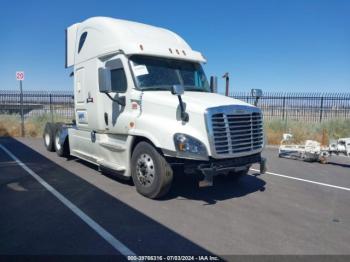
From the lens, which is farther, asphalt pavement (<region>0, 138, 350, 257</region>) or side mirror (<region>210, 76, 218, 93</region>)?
side mirror (<region>210, 76, 218, 93</region>)

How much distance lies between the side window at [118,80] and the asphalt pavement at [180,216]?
1986mm

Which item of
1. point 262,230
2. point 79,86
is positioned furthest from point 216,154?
point 79,86

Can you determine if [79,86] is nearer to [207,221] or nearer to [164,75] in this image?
[164,75]

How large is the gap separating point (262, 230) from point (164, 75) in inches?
138

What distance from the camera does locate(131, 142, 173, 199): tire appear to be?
5363 millimetres

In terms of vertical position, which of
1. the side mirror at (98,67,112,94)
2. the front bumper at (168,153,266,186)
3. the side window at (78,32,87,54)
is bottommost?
the front bumper at (168,153,266,186)

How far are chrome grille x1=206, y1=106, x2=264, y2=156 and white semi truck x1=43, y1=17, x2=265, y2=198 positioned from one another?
0.05 ft

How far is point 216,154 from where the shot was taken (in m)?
5.13

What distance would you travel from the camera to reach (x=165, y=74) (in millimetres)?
6402

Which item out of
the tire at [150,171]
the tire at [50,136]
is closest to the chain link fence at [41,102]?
the tire at [50,136]

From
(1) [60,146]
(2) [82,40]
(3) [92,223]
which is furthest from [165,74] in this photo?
(1) [60,146]

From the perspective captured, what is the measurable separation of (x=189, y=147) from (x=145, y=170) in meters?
1.12

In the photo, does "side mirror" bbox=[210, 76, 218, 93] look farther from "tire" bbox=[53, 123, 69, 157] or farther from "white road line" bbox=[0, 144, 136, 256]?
"tire" bbox=[53, 123, 69, 157]

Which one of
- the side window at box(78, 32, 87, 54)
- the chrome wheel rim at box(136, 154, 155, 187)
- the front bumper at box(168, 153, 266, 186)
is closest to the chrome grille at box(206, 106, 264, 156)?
the front bumper at box(168, 153, 266, 186)
